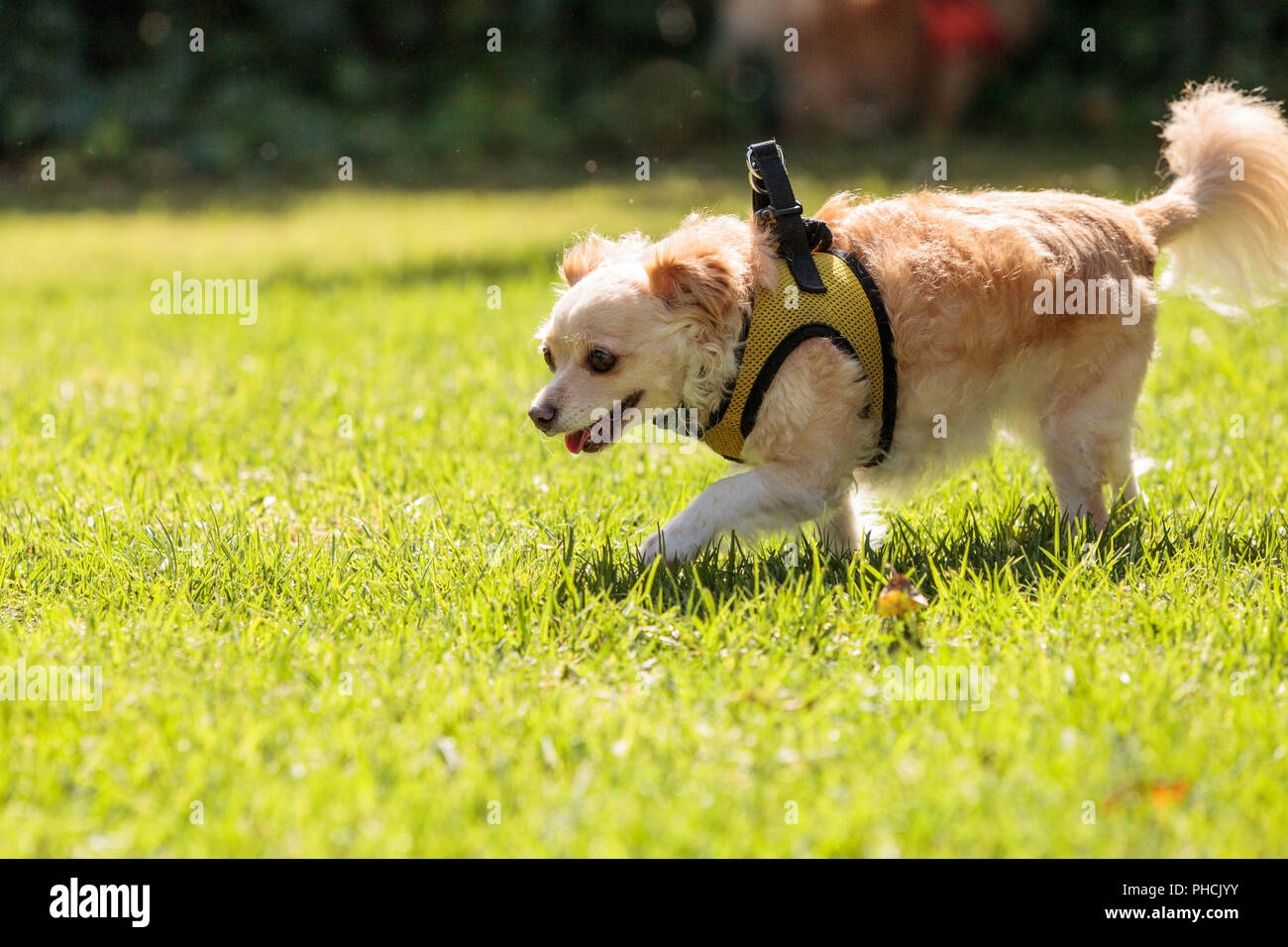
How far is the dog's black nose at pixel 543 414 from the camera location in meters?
3.34

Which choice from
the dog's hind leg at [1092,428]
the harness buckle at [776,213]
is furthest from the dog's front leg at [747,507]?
the dog's hind leg at [1092,428]

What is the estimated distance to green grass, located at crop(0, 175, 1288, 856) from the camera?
7.60 feet

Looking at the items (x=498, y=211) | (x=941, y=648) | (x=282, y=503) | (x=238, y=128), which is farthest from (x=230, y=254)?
(x=941, y=648)

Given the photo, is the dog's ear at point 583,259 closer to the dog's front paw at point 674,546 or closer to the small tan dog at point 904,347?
the small tan dog at point 904,347

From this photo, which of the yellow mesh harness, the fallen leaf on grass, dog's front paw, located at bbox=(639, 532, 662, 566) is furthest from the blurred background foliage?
the fallen leaf on grass

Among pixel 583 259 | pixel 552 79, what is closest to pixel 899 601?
pixel 583 259

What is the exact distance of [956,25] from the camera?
13.6 meters

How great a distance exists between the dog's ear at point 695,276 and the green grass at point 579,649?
0.73 metres

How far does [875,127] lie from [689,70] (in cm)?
232

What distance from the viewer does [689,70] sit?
14.8 m

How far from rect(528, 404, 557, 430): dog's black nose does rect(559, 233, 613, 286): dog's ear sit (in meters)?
0.48

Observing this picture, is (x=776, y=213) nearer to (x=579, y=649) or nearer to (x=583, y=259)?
(x=583, y=259)

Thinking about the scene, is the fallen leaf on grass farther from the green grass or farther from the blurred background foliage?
the blurred background foliage

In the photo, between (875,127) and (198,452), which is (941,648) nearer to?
(198,452)
